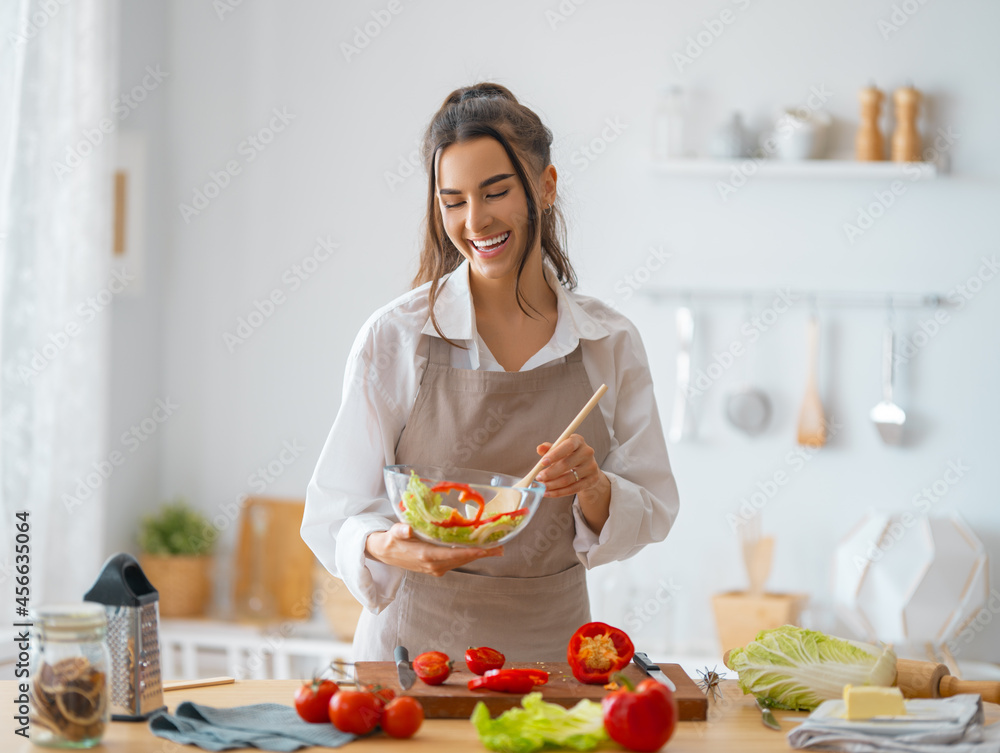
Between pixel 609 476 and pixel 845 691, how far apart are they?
18.4 inches

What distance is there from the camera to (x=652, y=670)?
53.0 inches

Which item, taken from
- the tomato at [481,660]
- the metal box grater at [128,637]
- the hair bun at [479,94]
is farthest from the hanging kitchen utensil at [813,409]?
the metal box grater at [128,637]

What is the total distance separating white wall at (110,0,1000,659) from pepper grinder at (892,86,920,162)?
0.35 ft

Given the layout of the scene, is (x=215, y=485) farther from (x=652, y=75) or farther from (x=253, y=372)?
(x=652, y=75)

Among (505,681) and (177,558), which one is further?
(177,558)

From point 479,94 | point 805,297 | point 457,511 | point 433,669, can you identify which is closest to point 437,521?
point 457,511

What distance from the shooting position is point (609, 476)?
1.51 metres

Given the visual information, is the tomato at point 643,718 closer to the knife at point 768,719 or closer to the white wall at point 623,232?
the knife at point 768,719

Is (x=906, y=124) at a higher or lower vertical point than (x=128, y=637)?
higher

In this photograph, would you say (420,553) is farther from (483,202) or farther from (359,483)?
(483,202)

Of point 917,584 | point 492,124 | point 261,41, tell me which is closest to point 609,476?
point 492,124

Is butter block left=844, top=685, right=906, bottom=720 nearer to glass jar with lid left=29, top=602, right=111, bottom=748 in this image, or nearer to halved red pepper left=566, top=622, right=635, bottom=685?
halved red pepper left=566, top=622, right=635, bottom=685

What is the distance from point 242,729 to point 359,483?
464 mm

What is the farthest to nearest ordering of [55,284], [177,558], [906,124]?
1. [177,558]
2. [906,124]
3. [55,284]
